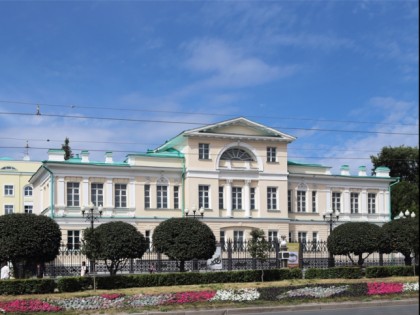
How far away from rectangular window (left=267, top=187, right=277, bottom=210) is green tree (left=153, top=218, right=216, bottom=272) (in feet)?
76.4

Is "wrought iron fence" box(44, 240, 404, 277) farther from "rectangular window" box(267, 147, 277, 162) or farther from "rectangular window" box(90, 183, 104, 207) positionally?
"rectangular window" box(267, 147, 277, 162)

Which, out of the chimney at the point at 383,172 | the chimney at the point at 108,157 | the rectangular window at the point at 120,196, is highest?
the chimney at the point at 108,157

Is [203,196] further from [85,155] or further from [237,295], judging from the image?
[237,295]

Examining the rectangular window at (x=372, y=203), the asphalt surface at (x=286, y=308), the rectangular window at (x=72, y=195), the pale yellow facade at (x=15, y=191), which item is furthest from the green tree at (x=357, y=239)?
the pale yellow facade at (x=15, y=191)

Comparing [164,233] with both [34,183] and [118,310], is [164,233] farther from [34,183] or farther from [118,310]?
[34,183]

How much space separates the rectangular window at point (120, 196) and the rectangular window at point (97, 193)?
1260 mm

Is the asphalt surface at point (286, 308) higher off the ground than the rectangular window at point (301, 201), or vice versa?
the rectangular window at point (301, 201)

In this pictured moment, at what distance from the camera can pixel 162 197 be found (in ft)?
173

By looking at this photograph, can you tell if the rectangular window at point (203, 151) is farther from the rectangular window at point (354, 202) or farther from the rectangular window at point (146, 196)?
the rectangular window at point (354, 202)

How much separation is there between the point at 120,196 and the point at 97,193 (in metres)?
1.98

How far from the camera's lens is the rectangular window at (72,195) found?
49500 mm

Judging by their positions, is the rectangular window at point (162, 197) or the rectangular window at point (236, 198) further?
the rectangular window at point (236, 198)

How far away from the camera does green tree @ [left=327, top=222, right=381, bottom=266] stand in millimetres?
34531

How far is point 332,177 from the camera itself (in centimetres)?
5831
